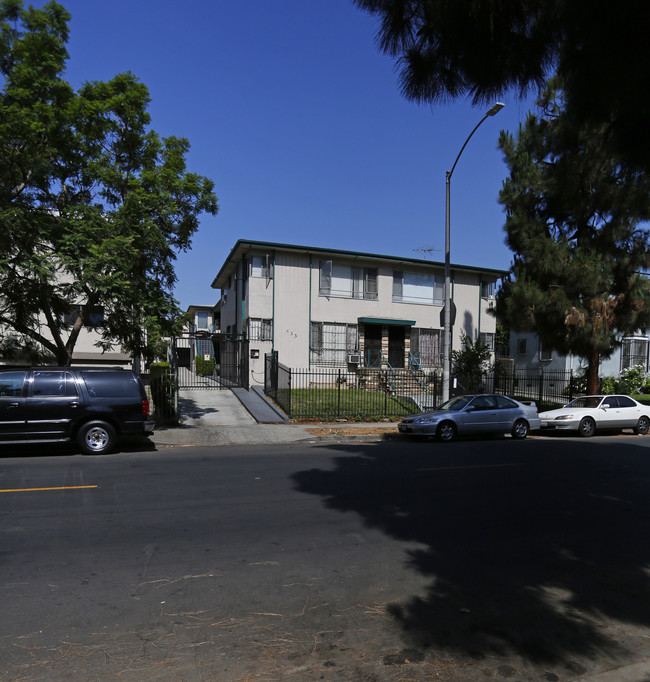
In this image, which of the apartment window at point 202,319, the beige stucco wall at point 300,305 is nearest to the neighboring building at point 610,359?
the beige stucco wall at point 300,305

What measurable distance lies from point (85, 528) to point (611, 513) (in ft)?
21.4

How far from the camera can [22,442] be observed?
1065cm

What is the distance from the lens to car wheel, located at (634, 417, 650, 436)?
56.9 ft

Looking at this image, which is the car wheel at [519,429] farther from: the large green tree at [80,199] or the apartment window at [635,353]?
the apartment window at [635,353]

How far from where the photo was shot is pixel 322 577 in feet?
15.3

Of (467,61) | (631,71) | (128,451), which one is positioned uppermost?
(467,61)

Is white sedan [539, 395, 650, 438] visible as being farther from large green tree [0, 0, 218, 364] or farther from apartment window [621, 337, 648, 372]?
apartment window [621, 337, 648, 372]

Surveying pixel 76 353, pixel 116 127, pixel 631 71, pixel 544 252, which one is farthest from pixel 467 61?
pixel 76 353

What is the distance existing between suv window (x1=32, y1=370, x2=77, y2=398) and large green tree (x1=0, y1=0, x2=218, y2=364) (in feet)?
6.93

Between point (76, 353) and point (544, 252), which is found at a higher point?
point (544, 252)

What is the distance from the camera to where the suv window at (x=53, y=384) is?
11.0 metres

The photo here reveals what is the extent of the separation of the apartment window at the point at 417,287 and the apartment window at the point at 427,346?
164cm

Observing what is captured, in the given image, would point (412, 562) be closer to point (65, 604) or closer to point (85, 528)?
point (65, 604)

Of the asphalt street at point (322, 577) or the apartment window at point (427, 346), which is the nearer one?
the asphalt street at point (322, 577)
